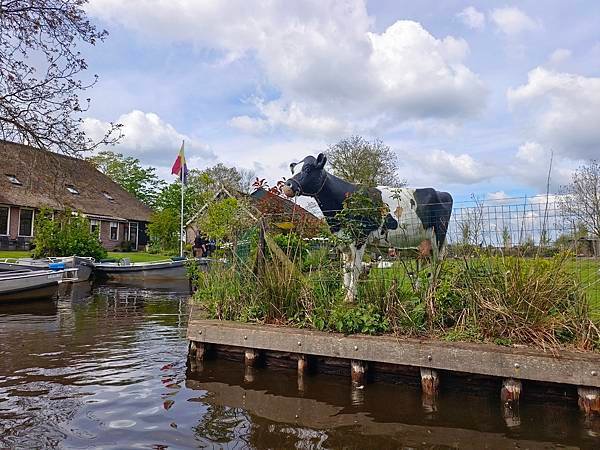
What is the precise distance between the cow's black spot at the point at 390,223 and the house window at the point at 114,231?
33.7 meters

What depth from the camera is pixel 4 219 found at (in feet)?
100

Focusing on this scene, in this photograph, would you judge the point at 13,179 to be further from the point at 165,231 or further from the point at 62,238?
the point at 62,238

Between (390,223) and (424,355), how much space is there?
8.96ft

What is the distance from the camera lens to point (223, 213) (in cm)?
1308

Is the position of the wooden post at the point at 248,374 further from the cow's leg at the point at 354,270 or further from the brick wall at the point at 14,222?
the brick wall at the point at 14,222

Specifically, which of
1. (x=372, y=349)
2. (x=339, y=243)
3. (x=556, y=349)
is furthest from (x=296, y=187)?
(x=556, y=349)

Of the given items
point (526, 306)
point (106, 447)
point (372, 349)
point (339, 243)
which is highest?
point (339, 243)

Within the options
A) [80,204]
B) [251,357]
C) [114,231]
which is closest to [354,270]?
[251,357]

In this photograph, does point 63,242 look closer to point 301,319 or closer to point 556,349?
point 301,319

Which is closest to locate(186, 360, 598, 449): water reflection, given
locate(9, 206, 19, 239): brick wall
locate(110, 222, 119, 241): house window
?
locate(9, 206, 19, 239): brick wall

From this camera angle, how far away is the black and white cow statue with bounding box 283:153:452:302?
294 inches

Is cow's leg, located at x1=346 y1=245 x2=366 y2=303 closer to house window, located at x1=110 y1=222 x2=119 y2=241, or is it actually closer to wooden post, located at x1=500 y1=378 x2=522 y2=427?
wooden post, located at x1=500 y1=378 x2=522 y2=427

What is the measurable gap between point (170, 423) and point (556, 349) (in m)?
3.78

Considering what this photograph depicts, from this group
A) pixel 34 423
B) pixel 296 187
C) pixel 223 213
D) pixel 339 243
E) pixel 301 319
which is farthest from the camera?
pixel 223 213
